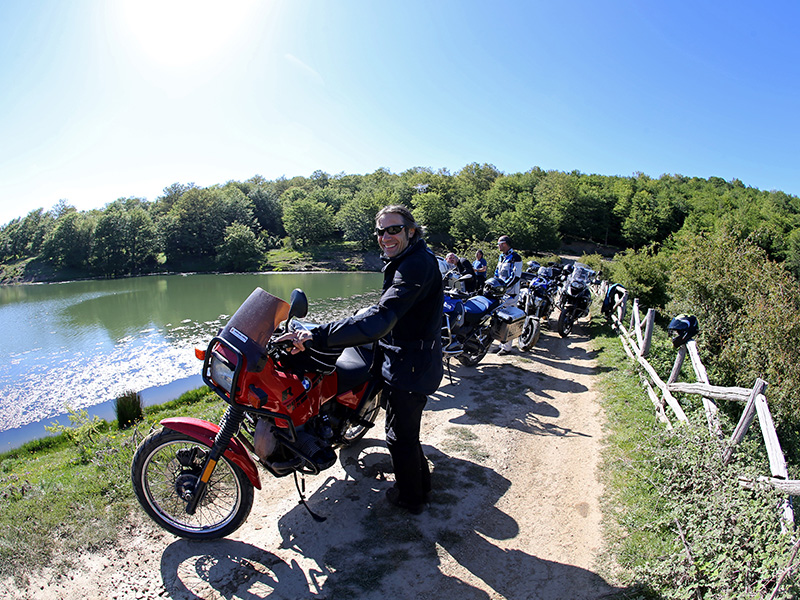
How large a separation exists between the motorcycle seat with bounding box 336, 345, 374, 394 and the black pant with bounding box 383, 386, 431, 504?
9.5 inches

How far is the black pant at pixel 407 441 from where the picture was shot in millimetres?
3059

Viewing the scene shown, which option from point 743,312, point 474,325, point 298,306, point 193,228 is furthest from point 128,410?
point 193,228

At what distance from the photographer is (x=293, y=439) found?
295 centimetres

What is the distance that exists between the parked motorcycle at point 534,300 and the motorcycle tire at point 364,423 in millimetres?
4606

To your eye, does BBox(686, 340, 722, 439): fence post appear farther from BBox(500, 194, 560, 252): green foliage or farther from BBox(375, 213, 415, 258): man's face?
BBox(500, 194, 560, 252): green foliage

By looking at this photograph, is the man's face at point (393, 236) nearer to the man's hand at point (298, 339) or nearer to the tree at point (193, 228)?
the man's hand at point (298, 339)

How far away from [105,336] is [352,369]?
73.4ft

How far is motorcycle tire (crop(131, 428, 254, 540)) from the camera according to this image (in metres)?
2.91

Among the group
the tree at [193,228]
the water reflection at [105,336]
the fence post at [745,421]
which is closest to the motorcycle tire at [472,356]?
the fence post at [745,421]

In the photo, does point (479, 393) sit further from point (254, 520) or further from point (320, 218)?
point (320, 218)

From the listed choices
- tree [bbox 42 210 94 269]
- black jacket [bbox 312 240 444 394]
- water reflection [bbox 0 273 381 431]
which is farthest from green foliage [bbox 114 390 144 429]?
tree [bbox 42 210 94 269]

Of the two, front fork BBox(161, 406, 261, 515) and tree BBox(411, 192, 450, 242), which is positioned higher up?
tree BBox(411, 192, 450, 242)

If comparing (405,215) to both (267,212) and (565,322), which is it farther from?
(267,212)

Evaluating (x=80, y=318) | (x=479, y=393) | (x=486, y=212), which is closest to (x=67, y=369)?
(x=80, y=318)
